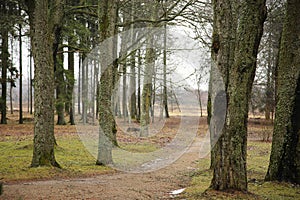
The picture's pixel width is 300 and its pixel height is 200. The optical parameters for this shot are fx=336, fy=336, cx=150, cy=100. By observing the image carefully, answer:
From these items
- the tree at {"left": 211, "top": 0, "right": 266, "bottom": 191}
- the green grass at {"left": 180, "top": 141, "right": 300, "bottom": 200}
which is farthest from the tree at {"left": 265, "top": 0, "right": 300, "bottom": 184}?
the tree at {"left": 211, "top": 0, "right": 266, "bottom": 191}

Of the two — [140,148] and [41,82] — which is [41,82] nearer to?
[41,82]

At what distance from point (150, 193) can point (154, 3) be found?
10.2 meters

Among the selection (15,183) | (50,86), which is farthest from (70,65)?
(15,183)

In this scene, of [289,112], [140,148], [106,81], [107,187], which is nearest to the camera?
[107,187]

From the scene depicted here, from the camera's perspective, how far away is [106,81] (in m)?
10.7

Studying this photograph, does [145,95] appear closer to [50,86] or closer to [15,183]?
[50,86]

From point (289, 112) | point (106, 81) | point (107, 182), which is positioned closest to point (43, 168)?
point (107, 182)

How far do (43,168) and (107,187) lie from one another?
2389 mm

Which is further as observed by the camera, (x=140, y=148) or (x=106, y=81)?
(x=140, y=148)

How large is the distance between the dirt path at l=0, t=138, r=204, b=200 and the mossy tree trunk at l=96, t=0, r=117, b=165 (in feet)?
4.04

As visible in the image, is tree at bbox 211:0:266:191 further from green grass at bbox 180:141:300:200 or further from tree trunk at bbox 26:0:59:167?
tree trunk at bbox 26:0:59:167

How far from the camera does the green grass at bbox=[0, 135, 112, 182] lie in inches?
341

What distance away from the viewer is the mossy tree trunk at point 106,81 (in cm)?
1070

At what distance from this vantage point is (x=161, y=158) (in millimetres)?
14258
